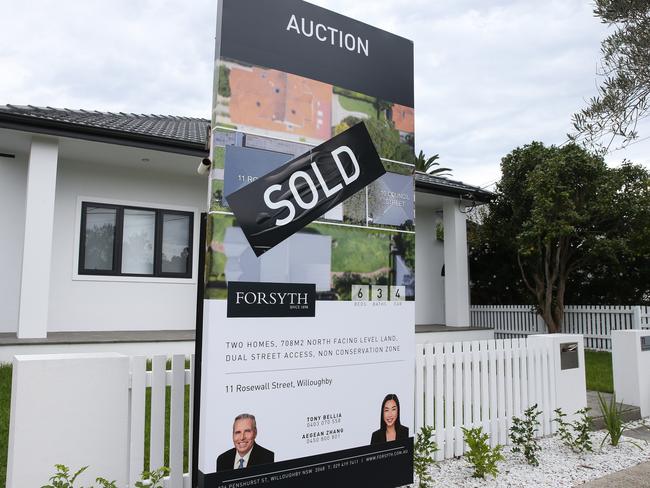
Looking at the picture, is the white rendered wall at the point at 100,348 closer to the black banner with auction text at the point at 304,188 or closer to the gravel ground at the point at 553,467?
the gravel ground at the point at 553,467

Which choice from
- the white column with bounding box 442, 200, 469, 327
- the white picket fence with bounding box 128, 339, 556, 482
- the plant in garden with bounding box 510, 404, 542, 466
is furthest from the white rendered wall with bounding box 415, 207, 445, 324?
the plant in garden with bounding box 510, 404, 542, 466

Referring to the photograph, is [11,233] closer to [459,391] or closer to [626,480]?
[459,391]

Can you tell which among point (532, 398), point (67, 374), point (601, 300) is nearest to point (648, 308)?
point (601, 300)

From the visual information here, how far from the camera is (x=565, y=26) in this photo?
616 cm

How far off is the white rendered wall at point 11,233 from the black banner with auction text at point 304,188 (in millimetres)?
8381

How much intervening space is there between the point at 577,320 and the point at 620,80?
1069 cm

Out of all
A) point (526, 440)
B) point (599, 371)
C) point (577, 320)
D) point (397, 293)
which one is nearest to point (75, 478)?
point (397, 293)

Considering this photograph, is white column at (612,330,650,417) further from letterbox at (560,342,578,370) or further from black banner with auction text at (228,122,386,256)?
black banner with auction text at (228,122,386,256)

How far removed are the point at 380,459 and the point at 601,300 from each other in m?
13.2

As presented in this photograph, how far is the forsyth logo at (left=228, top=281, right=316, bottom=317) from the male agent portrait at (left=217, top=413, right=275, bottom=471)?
2.07 ft

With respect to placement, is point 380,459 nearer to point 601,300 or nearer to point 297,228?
point 297,228

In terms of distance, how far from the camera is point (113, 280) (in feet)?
34.0

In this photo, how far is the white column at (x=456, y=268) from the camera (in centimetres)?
1346

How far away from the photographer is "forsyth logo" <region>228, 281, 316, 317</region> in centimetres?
307
